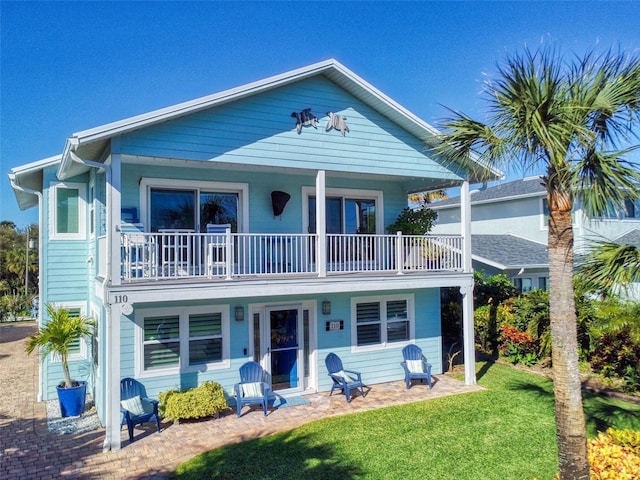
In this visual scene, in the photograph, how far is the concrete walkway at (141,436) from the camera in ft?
24.8

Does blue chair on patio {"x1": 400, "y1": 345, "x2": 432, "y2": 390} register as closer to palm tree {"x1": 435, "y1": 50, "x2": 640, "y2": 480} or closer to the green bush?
the green bush

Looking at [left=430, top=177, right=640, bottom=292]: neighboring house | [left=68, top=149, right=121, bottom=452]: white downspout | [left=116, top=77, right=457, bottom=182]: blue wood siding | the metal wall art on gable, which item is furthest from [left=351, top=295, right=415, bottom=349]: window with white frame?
[left=430, top=177, right=640, bottom=292]: neighboring house

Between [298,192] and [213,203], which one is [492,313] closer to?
[298,192]

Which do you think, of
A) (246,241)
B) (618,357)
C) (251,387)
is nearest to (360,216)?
(246,241)

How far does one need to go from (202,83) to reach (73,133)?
33.6 ft

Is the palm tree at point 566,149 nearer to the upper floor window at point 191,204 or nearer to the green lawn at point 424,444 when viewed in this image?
the green lawn at point 424,444

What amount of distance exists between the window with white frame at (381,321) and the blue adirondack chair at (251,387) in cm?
303

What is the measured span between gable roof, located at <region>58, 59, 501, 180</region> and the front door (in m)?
5.29

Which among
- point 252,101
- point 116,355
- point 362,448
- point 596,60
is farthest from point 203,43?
point 362,448

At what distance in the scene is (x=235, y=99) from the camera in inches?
391

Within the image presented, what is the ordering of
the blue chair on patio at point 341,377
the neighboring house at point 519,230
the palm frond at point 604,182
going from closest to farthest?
the palm frond at point 604,182 → the blue chair on patio at point 341,377 → the neighboring house at point 519,230

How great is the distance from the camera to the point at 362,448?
26.6ft

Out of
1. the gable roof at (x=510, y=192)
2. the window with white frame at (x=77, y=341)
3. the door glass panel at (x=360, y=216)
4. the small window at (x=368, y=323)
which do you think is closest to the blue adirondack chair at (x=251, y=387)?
the small window at (x=368, y=323)

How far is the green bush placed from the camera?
31.0 feet
